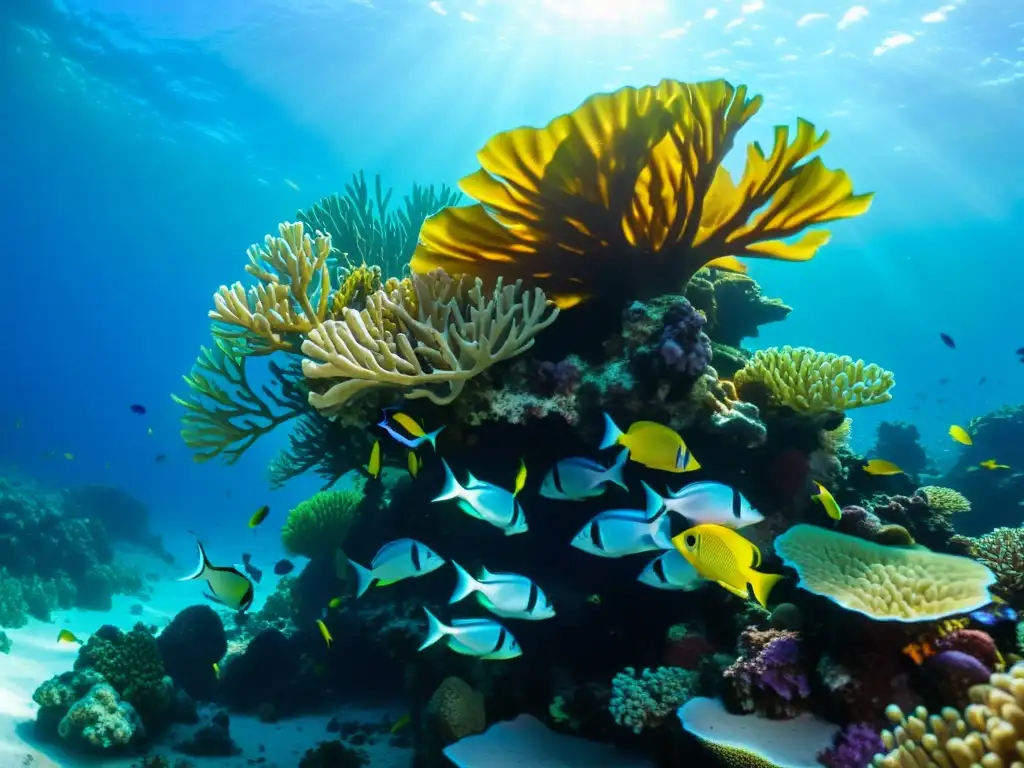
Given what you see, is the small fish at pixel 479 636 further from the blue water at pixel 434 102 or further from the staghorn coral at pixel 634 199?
the blue water at pixel 434 102

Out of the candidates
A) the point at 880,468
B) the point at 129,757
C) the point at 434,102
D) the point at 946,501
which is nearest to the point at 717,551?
the point at 880,468

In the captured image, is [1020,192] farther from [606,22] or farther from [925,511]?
[925,511]

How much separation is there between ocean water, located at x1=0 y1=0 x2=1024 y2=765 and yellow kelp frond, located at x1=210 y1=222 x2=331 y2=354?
16.4 metres

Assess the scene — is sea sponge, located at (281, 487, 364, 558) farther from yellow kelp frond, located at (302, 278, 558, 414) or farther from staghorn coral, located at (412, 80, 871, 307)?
staghorn coral, located at (412, 80, 871, 307)

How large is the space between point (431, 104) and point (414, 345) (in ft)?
95.9

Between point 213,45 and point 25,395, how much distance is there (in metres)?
105

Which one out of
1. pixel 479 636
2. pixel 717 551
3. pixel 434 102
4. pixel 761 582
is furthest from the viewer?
pixel 434 102

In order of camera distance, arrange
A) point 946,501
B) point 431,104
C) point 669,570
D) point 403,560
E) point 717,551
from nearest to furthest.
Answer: point 717,551 → point 669,570 → point 403,560 → point 946,501 → point 431,104

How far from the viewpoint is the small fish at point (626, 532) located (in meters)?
2.97

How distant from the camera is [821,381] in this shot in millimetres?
4422

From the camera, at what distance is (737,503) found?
290cm

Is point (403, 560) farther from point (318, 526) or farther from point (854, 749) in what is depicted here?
point (318, 526)

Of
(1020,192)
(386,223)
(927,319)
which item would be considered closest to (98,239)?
(386,223)

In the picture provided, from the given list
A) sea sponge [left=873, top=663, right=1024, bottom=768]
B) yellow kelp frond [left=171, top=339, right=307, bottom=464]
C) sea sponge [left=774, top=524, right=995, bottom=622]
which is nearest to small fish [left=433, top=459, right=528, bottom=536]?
sea sponge [left=774, top=524, right=995, bottom=622]
